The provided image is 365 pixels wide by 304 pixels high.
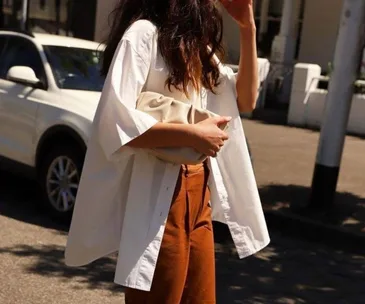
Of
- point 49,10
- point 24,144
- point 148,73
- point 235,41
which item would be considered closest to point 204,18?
point 148,73

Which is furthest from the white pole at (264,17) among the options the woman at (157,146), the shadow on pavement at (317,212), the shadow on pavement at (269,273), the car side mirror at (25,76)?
the woman at (157,146)

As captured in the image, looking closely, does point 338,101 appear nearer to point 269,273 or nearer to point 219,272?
point 269,273

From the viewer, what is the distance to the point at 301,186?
783 cm

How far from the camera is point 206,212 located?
8.48ft

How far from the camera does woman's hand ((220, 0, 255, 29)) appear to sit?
2500mm

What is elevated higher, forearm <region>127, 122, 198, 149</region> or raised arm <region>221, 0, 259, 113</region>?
raised arm <region>221, 0, 259, 113</region>

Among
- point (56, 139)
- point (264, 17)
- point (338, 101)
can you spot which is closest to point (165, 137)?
point (56, 139)

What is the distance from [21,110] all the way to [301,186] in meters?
3.24

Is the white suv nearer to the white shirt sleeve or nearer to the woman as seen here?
the woman

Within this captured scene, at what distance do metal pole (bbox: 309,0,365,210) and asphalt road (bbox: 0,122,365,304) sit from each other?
72 centimetres

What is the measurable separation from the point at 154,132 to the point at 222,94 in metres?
0.43

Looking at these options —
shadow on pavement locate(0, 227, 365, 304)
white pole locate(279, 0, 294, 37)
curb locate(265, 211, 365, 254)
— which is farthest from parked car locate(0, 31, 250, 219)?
white pole locate(279, 0, 294, 37)

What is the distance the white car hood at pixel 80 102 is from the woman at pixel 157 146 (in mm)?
3553

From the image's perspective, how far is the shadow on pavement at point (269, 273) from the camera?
15.9 feet
